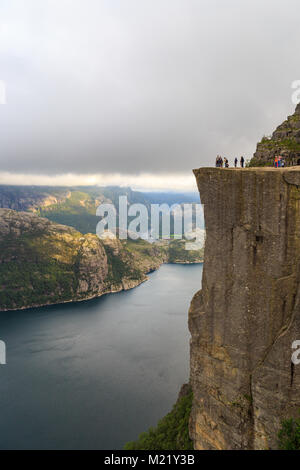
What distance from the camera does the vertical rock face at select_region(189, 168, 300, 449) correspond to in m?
16.2

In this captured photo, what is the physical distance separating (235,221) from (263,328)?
6.87 metres

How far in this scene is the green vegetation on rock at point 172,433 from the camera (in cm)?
3033

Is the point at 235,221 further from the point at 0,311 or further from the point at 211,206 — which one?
the point at 0,311

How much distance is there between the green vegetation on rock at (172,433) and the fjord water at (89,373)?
1551 centimetres

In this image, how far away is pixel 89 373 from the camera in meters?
72.7

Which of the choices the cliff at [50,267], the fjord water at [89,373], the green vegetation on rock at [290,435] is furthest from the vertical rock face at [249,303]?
the cliff at [50,267]

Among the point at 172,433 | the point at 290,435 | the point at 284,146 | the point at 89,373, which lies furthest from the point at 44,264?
the point at 290,435

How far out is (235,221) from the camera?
17.7m

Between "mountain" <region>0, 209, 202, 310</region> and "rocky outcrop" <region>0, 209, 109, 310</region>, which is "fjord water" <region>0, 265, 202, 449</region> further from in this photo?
"mountain" <region>0, 209, 202, 310</region>

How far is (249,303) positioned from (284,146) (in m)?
13.0

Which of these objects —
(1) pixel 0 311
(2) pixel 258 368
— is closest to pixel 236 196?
(2) pixel 258 368

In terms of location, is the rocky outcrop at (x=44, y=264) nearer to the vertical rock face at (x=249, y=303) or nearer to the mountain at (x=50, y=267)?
the mountain at (x=50, y=267)

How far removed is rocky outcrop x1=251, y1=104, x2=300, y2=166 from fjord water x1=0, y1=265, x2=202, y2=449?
164ft

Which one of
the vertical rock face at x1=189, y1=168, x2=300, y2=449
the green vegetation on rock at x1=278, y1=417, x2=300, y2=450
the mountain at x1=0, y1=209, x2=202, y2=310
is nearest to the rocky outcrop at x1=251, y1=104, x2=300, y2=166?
the vertical rock face at x1=189, y1=168, x2=300, y2=449
